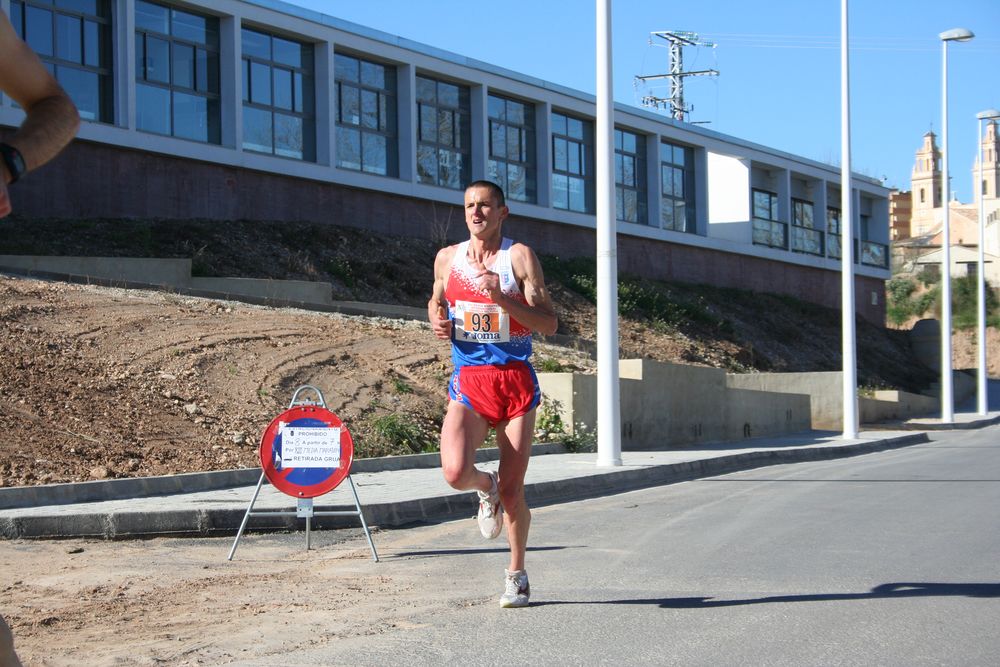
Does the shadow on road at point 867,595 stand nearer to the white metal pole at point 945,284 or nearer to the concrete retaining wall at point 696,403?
the concrete retaining wall at point 696,403

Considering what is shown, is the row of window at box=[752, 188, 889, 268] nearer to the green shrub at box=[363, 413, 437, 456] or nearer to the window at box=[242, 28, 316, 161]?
the window at box=[242, 28, 316, 161]

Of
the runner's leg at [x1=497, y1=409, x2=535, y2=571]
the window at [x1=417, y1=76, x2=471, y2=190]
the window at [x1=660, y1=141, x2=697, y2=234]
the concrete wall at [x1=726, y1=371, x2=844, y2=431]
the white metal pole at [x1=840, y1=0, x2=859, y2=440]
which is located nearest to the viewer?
the runner's leg at [x1=497, y1=409, x2=535, y2=571]

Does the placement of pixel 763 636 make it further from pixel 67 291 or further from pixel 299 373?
pixel 67 291

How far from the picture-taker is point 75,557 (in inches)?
327

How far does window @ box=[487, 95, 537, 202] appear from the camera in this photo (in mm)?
38594

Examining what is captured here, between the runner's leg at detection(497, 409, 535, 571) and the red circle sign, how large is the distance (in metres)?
2.45

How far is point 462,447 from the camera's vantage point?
613 centimetres

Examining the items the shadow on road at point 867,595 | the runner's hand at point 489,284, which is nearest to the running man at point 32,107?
the runner's hand at point 489,284

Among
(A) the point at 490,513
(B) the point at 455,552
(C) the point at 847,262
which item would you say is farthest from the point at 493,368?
(C) the point at 847,262

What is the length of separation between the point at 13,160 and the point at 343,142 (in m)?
31.7

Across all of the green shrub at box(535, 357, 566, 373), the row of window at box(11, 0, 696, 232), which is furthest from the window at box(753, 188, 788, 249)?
the green shrub at box(535, 357, 566, 373)

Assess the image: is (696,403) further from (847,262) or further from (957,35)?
(957,35)

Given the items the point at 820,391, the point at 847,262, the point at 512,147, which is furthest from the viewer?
the point at 512,147

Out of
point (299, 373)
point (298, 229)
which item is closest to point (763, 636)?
point (299, 373)
